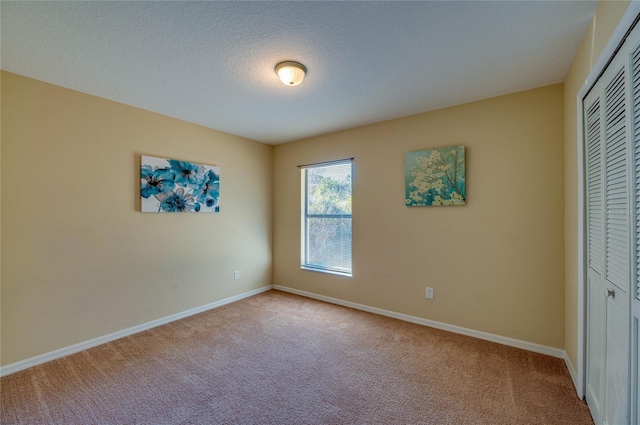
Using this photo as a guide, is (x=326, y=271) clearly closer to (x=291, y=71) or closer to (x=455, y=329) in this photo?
(x=455, y=329)

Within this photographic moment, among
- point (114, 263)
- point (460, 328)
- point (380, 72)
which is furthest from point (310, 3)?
point (460, 328)

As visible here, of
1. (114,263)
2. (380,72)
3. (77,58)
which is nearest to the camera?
(77,58)

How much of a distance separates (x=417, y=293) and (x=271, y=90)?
269 centimetres

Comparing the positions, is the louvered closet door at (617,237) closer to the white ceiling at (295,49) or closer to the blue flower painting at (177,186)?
the white ceiling at (295,49)

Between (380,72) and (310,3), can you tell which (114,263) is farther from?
(380,72)

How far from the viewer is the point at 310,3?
1.48 m

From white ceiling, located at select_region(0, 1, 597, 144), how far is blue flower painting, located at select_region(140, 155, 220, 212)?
693 mm

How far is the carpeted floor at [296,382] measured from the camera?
1.71 metres

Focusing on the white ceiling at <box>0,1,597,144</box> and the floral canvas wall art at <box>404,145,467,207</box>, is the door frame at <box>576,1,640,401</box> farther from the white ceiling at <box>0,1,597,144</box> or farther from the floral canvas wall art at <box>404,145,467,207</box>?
the floral canvas wall art at <box>404,145,467,207</box>

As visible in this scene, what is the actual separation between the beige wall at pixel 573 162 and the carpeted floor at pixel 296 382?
0.44 meters

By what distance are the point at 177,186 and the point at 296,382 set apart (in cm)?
254

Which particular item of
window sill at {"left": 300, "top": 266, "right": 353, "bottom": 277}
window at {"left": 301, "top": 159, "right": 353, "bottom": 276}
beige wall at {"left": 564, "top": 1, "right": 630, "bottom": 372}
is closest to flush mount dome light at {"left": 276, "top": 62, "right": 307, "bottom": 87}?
window at {"left": 301, "top": 159, "right": 353, "bottom": 276}

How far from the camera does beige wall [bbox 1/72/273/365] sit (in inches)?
86.3

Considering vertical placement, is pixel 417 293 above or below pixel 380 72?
below
